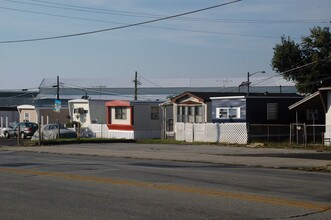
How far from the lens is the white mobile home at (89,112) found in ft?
168

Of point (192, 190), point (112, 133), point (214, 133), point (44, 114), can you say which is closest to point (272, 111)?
point (214, 133)

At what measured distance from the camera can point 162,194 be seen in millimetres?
11500

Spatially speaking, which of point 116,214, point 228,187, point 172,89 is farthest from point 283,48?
point 172,89

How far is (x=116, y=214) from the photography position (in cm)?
920

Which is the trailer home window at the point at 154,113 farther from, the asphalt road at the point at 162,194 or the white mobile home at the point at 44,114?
the asphalt road at the point at 162,194

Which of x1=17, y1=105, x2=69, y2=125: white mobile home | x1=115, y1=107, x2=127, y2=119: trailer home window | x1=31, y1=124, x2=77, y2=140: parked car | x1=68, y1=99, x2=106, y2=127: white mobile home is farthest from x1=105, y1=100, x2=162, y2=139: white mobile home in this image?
x1=17, y1=105, x2=69, y2=125: white mobile home

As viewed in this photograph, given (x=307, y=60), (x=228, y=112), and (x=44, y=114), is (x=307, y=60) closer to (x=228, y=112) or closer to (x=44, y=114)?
(x=228, y=112)

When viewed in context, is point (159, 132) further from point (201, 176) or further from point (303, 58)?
point (201, 176)

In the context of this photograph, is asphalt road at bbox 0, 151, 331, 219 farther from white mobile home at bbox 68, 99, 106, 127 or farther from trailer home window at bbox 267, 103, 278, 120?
white mobile home at bbox 68, 99, 106, 127

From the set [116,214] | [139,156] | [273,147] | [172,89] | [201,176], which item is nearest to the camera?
[116,214]

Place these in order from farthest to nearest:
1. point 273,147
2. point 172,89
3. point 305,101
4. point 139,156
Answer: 1. point 172,89
2. point 305,101
3. point 273,147
4. point 139,156

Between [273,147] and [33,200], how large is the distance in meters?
20.0

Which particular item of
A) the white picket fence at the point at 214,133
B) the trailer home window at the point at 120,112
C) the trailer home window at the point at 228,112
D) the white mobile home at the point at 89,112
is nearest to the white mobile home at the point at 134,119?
the trailer home window at the point at 120,112

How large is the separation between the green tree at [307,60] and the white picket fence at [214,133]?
620 inches
